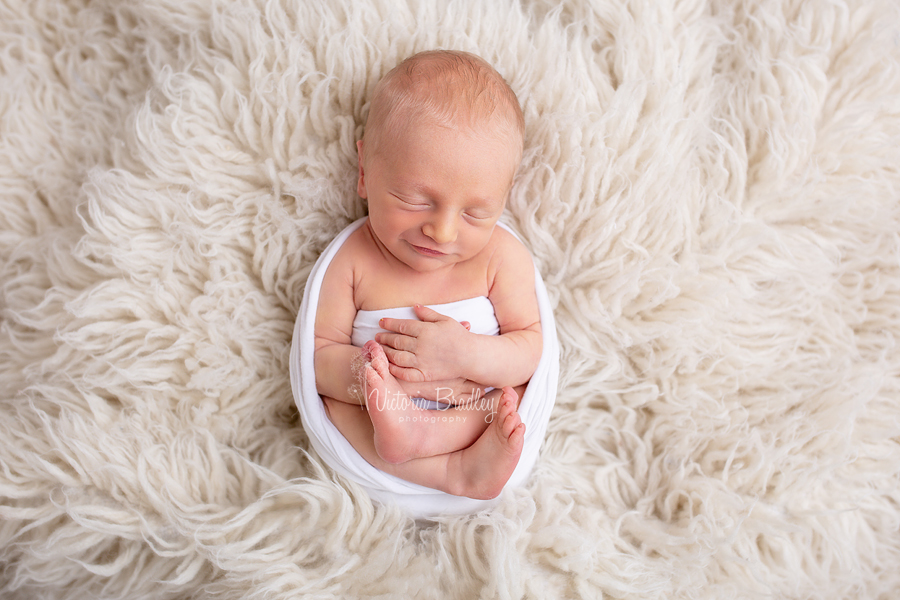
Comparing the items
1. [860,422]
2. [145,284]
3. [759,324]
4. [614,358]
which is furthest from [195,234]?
[860,422]

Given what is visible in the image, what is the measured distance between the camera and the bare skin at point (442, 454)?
912mm

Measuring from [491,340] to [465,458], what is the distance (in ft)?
0.63

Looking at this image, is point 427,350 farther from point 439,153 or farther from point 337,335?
point 439,153

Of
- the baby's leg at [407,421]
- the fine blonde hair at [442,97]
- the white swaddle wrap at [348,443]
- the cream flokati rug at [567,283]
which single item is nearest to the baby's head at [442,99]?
the fine blonde hair at [442,97]

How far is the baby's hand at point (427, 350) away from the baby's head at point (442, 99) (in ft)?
0.94

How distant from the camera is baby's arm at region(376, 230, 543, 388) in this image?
3.19 feet

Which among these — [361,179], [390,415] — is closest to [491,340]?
[390,415]

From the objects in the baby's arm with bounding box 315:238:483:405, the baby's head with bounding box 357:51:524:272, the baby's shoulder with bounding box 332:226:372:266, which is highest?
the baby's head with bounding box 357:51:524:272

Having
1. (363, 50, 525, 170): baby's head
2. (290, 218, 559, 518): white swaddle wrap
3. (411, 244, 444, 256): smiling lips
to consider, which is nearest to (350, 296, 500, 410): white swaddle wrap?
(290, 218, 559, 518): white swaddle wrap

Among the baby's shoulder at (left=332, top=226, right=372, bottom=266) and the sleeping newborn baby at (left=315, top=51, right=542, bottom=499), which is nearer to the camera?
the sleeping newborn baby at (left=315, top=51, right=542, bottom=499)

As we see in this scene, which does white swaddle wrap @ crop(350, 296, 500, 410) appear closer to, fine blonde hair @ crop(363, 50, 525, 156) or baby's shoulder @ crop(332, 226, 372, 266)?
baby's shoulder @ crop(332, 226, 372, 266)

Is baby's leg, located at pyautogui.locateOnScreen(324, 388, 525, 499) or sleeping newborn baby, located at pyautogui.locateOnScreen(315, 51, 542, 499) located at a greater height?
sleeping newborn baby, located at pyautogui.locateOnScreen(315, 51, 542, 499)

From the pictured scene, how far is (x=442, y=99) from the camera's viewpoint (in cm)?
92

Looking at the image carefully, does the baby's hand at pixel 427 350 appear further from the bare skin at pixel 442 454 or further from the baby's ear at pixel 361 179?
the baby's ear at pixel 361 179
